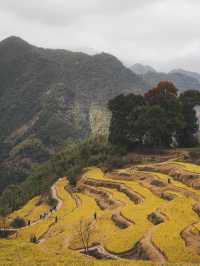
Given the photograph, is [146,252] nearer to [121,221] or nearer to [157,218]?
[157,218]

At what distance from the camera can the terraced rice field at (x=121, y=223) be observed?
2362 cm

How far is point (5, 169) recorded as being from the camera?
495 ft

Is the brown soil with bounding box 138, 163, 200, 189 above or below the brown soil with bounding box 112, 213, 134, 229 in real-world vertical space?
above

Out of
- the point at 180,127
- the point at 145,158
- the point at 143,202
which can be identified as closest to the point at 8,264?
the point at 143,202

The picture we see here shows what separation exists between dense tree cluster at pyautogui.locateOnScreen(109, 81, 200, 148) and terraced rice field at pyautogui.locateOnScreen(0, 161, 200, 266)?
12.1 m

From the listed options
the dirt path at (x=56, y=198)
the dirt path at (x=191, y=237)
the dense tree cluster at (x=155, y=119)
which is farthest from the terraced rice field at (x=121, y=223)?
the dense tree cluster at (x=155, y=119)

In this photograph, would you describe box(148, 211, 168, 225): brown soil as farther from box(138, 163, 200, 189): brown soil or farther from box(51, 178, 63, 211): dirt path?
box(51, 178, 63, 211): dirt path

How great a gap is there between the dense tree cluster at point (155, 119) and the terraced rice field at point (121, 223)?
12.1 m

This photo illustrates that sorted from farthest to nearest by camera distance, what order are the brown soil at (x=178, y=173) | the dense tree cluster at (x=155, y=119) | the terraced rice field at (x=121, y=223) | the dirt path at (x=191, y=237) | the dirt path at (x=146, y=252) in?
the dense tree cluster at (x=155, y=119) < the brown soil at (x=178, y=173) < the dirt path at (x=191, y=237) < the dirt path at (x=146, y=252) < the terraced rice field at (x=121, y=223)

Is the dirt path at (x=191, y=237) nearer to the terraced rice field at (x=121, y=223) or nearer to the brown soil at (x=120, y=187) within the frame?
the terraced rice field at (x=121, y=223)

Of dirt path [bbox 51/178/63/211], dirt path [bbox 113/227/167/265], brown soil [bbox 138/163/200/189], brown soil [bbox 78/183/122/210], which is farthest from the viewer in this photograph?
dirt path [bbox 51/178/63/211]

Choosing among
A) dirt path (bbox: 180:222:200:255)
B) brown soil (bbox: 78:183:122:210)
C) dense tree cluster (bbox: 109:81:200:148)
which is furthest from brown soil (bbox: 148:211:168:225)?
dense tree cluster (bbox: 109:81:200:148)

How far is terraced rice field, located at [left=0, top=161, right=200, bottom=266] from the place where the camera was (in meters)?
23.6

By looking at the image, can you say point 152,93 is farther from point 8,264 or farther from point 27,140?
point 27,140
